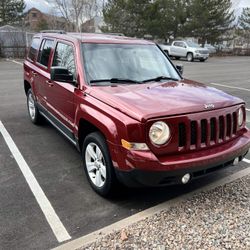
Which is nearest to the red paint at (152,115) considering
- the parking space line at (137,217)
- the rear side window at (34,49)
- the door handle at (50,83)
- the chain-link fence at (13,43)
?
the parking space line at (137,217)

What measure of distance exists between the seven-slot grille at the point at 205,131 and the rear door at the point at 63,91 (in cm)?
170

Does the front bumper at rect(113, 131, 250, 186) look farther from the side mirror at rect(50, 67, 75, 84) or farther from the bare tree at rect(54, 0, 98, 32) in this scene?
the bare tree at rect(54, 0, 98, 32)

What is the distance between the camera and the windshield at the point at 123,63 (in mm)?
4516

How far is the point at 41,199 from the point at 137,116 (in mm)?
1595

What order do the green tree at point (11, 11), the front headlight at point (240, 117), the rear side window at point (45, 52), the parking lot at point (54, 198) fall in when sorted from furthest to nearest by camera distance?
the green tree at point (11, 11)
the rear side window at point (45, 52)
the front headlight at point (240, 117)
the parking lot at point (54, 198)

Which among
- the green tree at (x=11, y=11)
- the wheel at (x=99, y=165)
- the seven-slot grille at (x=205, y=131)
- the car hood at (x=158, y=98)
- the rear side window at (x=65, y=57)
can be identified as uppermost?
the green tree at (x=11, y=11)

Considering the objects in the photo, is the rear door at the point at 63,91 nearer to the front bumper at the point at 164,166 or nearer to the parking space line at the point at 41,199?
the parking space line at the point at 41,199

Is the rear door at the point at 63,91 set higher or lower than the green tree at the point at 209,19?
lower

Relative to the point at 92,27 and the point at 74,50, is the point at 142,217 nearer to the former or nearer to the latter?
the point at 74,50

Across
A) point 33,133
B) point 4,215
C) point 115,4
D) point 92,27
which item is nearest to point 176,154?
point 4,215

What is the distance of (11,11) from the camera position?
2125 inches

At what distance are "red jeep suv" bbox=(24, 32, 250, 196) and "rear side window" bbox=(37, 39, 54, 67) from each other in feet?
1.02

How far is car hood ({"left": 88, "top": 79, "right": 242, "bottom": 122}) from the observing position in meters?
3.46

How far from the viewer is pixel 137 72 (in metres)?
4.71
